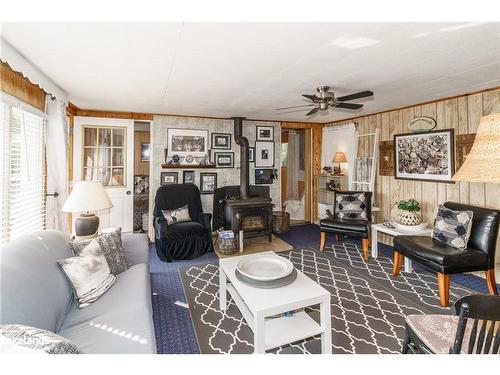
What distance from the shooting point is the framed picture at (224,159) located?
5070 millimetres

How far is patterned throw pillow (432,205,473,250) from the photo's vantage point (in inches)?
106

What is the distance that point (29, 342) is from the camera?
0.89 m

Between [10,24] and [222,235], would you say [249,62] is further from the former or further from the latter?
[222,235]

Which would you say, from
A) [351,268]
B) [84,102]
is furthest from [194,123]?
[351,268]

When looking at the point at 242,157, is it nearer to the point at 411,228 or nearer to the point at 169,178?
the point at 169,178

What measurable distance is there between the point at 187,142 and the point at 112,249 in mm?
2948

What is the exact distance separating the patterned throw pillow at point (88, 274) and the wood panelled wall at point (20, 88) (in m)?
1.64

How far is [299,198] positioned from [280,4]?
540 cm

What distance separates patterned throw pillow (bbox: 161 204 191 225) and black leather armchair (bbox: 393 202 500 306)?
123 inches

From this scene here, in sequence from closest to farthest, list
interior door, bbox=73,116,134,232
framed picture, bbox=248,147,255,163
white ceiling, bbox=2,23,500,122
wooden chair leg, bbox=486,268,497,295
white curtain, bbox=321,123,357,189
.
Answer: white ceiling, bbox=2,23,500,122 → wooden chair leg, bbox=486,268,497,295 → interior door, bbox=73,116,134,232 → white curtain, bbox=321,123,357,189 → framed picture, bbox=248,147,255,163

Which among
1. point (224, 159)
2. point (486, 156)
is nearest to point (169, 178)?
point (224, 159)

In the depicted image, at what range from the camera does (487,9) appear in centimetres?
102

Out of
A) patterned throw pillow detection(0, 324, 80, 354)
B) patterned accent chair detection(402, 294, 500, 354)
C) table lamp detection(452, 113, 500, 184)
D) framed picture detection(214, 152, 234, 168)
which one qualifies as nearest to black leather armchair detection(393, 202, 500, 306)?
patterned accent chair detection(402, 294, 500, 354)

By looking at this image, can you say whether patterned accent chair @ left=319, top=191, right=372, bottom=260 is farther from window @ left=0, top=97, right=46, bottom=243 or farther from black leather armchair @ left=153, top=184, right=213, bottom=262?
window @ left=0, top=97, right=46, bottom=243
